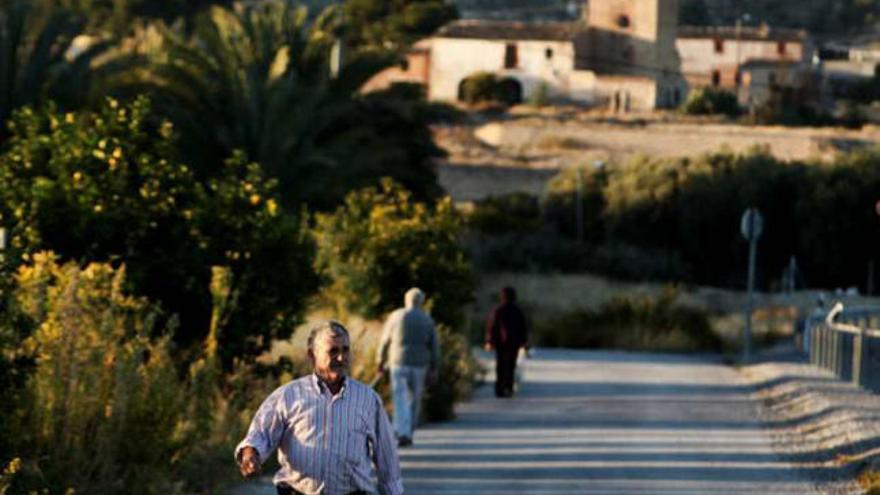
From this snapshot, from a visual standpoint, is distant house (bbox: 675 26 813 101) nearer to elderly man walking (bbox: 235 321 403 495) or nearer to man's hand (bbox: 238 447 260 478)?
elderly man walking (bbox: 235 321 403 495)

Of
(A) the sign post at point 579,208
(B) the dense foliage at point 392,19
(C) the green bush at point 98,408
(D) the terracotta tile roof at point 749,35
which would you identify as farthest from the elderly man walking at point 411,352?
(D) the terracotta tile roof at point 749,35

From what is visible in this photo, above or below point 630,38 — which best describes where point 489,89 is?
below

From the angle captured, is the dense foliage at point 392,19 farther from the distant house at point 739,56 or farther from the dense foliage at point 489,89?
the distant house at point 739,56

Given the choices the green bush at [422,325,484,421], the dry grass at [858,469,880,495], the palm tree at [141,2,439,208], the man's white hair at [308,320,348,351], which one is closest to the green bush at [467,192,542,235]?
the palm tree at [141,2,439,208]

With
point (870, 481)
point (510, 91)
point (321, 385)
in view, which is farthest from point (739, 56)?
point (321, 385)

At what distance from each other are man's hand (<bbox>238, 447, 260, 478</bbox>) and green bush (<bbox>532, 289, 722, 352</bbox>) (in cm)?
3705

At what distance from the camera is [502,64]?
115875mm

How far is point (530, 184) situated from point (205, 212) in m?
61.4

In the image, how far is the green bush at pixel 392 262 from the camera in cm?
2995

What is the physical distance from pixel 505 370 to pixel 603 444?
7.03 metres

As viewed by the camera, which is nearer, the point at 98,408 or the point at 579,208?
the point at 98,408

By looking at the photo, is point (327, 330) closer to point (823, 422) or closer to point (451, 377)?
point (823, 422)

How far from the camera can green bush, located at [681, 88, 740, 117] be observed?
105 metres

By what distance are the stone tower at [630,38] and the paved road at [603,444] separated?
277 ft
